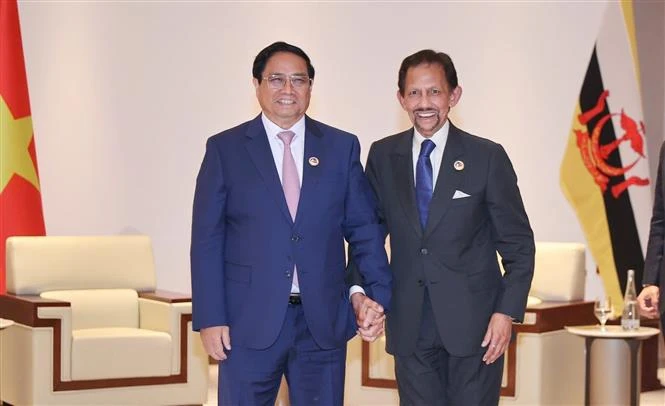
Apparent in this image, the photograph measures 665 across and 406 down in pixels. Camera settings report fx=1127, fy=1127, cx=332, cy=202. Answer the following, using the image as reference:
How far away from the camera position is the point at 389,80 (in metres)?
7.94

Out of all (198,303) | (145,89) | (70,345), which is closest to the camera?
(198,303)

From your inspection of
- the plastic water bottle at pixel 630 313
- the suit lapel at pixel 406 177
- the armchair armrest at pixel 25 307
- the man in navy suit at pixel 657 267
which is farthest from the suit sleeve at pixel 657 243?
the armchair armrest at pixel 25 307

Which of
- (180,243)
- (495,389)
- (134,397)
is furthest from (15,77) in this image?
(495,389)

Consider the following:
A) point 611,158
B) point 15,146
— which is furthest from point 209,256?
point 611,158

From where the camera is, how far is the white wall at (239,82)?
762 cm

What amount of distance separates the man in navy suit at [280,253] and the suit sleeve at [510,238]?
36 cm

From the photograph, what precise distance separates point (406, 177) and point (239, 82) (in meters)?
4.60

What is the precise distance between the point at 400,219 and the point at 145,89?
4.63m

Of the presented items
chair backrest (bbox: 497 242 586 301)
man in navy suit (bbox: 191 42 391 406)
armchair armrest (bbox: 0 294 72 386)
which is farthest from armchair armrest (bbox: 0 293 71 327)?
man in navy suit (bbox: 191 42 391 406)

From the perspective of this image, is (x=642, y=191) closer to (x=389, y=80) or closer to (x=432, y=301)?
(x=389, y=80)

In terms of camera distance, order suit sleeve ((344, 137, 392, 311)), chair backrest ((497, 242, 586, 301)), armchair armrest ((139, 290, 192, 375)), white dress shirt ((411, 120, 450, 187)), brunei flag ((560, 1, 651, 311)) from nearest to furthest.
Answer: suit sleeve ((344, 137, 392, 311)) → white dress shirt ((411, 120, 450, 187)) → armchair armrest ((139, 290, 192, 375)) → chair backrest ((497, 242, 586, 301)) → brunei flag ((560, 1, 651, 311))

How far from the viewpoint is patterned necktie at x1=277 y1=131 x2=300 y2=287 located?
10.9ft

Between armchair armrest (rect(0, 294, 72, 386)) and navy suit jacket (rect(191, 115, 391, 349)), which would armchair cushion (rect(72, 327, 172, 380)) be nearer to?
armchair armrest (rect(0, 294, 72, 386))

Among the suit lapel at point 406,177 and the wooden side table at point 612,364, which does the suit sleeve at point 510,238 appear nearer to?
the suit lapel at point 406,177
